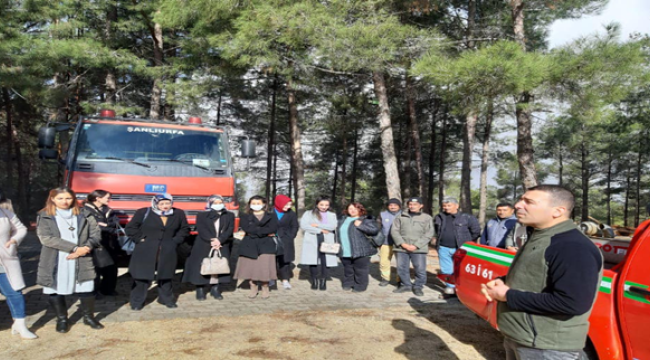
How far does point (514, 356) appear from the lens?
2520mm

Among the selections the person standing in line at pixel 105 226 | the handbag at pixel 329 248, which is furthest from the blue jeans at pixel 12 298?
the handbag at pixel 329 248

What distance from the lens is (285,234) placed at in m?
7.53

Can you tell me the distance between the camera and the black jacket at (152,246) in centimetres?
594

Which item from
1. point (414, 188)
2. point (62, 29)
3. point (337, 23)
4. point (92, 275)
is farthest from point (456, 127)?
point (92, 275)

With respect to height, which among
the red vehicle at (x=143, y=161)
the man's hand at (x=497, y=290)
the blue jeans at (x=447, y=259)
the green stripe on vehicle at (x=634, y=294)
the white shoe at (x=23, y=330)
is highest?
the red vehicle at (x=143, y=161)

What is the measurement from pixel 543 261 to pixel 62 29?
57.6 ft

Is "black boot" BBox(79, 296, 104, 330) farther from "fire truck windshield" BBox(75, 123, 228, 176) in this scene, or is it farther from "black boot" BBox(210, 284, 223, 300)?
"fire truck windshield" BBox(75, 123, 228, 176)

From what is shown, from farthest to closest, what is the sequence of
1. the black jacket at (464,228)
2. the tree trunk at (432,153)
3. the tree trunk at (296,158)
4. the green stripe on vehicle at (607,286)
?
1. the tree trunk at (432,153)
2. the tree trunk at (296,158)
3. the black jacket at (464,228)
4. the green stripe on vehicle at (607,286)

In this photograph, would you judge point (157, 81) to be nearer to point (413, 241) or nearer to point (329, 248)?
point (329, 248)

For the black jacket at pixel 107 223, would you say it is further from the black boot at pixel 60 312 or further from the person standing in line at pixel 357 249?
the person standing in line at pixel 357 249

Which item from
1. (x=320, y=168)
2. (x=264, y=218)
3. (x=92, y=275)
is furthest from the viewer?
(x=320, y=168)

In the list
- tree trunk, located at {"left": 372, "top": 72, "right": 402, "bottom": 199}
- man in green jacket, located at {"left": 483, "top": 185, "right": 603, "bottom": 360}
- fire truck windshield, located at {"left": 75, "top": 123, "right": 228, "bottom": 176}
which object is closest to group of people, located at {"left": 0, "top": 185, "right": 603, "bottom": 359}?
man in green jacket, located at {"left": 483, "top": 185, "right": 603, "bottom": 360}

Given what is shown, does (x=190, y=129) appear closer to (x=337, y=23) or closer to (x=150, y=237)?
(x=150, y=237)

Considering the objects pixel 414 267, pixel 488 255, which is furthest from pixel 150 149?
pixel 488 255
